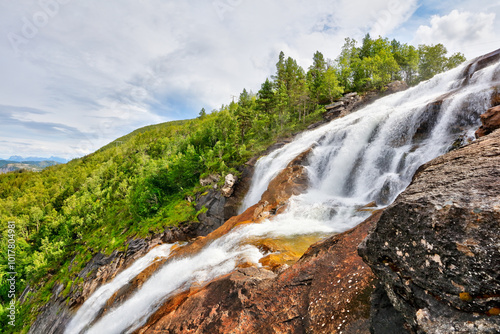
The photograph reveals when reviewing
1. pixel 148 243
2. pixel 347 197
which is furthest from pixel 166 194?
pixel 347 197

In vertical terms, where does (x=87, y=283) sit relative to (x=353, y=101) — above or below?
below

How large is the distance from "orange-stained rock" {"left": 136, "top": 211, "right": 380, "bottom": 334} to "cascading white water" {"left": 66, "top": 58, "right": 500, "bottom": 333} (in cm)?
300

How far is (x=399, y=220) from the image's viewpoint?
3189mm

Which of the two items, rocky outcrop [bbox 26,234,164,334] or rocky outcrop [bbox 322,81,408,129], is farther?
rocky outcrop [bbox 322,81,408,129]

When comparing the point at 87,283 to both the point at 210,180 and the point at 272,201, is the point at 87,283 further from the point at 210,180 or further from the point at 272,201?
the point at 272,201

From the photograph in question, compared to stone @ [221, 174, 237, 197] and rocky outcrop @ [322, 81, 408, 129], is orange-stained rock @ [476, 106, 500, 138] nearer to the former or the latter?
stone @ [221, 174, 237, 197]

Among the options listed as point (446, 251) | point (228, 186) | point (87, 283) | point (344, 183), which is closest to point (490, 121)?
point (446, 251)

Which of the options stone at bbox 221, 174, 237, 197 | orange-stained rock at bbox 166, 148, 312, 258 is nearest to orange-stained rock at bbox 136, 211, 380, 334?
orange-stained rock at bbox 166, 148, 312, 258

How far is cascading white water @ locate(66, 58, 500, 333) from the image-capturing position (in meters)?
11.6

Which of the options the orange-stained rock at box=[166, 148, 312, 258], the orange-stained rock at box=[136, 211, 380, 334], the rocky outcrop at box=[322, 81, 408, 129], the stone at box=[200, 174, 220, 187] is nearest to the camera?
the orange-stained rock at box=[136, 211, 380, 334]

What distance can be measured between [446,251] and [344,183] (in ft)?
53.7

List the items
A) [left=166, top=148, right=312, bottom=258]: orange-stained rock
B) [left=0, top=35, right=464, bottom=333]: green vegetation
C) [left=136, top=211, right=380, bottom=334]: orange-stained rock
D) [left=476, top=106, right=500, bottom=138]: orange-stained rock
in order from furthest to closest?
[left=0, top=35, right=464, bottom=333]: green vegetation < [left=166, top=148, right=312, bottom=258]: orange-stained rock < [left=476, top=106, right=500, bottom=138]: orange-stained rock < [left=136, top=211, right=380, bottom=334]: orange-stained rock

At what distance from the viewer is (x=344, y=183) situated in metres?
17.8

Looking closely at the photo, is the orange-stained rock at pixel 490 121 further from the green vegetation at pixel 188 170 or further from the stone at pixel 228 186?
the green vegetation at pixel 188 170
